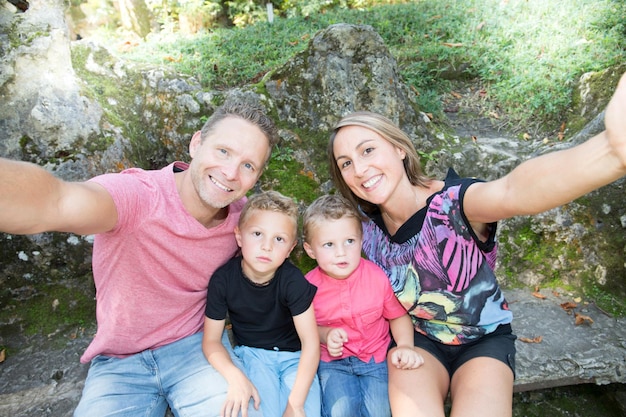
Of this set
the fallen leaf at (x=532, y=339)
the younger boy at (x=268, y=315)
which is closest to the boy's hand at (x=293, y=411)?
the younger boy at (x=268, y=315)

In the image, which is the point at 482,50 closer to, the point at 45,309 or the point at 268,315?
the point at 268,315

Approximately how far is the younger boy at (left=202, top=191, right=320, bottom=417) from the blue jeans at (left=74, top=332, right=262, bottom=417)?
3.8 inches

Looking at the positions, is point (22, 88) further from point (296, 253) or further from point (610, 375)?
point (610, 375)

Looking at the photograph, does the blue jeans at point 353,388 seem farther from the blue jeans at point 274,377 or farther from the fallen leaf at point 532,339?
the fallen leaf at point 532,339

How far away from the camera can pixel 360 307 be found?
2533mm

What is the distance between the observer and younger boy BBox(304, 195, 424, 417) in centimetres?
248

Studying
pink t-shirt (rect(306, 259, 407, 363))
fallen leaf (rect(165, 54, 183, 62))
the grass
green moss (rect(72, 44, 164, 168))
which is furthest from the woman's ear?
fallen leaf (rect(165, 54, 183, 62))

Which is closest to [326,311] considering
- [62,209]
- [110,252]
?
[110,252]

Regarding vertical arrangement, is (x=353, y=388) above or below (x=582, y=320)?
above

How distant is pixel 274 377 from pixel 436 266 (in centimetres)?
113

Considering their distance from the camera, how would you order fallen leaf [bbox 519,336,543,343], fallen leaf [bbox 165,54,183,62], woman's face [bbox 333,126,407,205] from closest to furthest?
woman's face [bbox 333,126,407,205] < fallen leaf [bbox 519,336,543,343] < fallen leaf [bbox 165,54,183,62]

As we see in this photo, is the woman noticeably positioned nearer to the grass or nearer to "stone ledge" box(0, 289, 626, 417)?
"stone ledge" box(0, 289, 626, 417)

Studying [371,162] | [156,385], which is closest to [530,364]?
[371,162]

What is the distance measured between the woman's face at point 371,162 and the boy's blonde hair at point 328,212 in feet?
0.46
